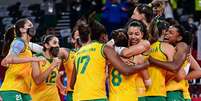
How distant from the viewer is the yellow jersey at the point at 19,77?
9782 millimetres

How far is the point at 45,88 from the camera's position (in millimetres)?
10273

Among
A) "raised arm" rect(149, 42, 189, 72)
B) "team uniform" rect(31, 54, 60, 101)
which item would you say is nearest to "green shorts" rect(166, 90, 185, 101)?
"raised arm" rect(149, 42, 189, 72)

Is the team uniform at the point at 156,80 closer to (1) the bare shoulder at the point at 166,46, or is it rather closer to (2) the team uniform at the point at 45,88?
(1) the bare shoulder at the point at 166,46

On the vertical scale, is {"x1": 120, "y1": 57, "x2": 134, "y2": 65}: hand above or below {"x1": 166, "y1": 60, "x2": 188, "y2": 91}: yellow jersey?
above

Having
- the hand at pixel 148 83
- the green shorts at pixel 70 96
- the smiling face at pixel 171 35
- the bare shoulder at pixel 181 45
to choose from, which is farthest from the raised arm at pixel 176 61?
the green shorts at pixel 70 96

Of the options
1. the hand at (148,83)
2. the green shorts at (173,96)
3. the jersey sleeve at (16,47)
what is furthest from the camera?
the jersey sleeve at (16,47)

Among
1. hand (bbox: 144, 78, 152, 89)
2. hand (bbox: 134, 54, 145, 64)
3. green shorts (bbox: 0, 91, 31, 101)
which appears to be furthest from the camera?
green shorts (bbox: 0, 91, 31, 101)

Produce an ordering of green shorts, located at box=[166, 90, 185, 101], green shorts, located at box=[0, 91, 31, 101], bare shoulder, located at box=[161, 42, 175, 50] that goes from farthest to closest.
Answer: green shorts, located at box=[0, 91, 31, 101] → green shorts, located at box=[166, 90, 185, 101] → bare shoulder, located at box=[161, 42, 175, 50]

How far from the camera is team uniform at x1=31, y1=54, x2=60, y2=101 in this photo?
33.6ft

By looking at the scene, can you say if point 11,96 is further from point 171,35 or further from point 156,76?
Result: point 171,35

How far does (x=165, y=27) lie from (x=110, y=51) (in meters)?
1.03

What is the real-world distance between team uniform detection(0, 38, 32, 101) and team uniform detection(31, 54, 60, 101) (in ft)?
0.79

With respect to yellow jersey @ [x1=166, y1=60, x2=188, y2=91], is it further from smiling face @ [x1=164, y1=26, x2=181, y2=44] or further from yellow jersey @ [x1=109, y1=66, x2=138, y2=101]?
yellow jersey @ [x1=109, y1=66, x2=138, y2=101]

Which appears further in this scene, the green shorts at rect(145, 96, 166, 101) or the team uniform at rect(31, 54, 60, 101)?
the team uniform at rect(31, 54, 60, 101)
